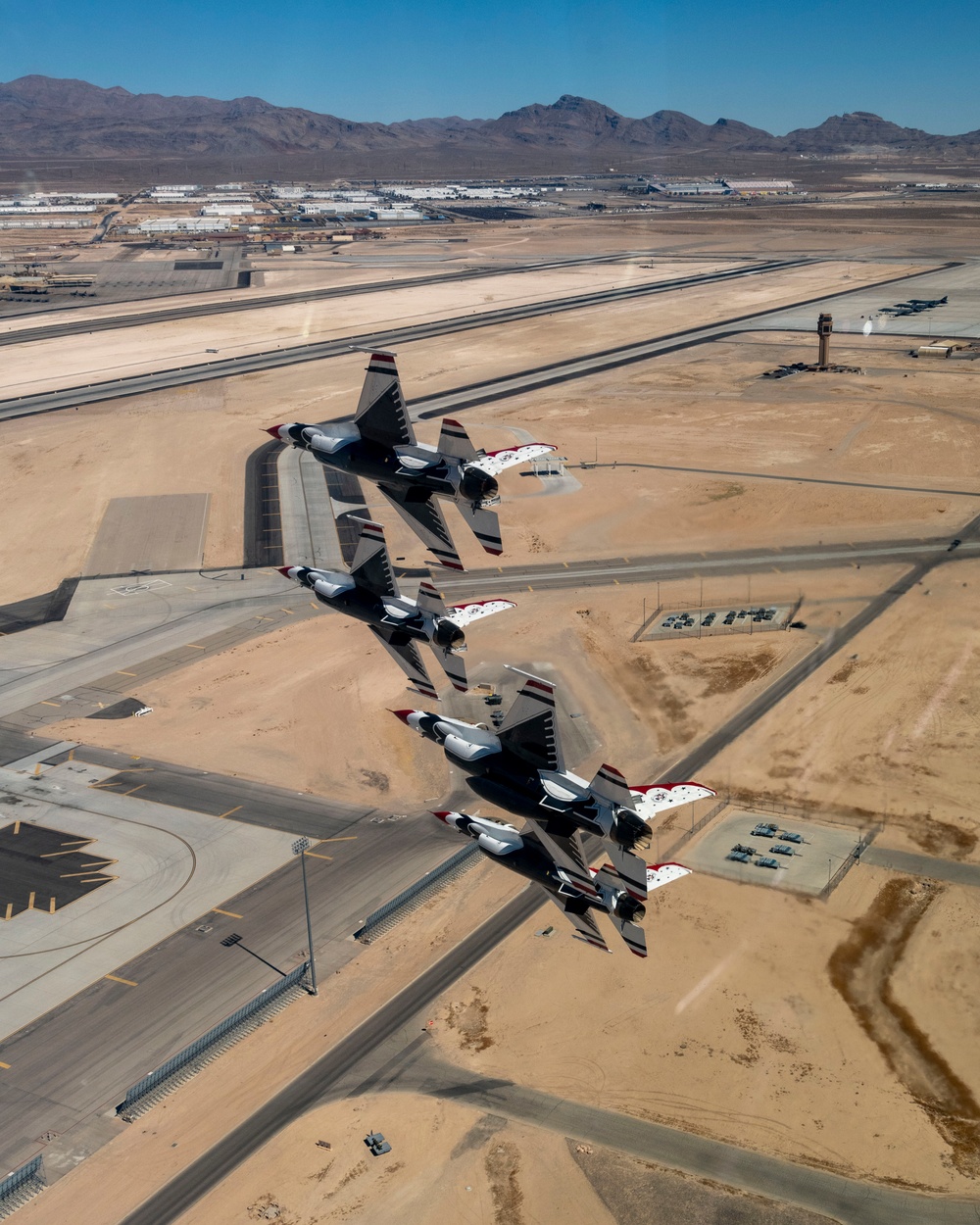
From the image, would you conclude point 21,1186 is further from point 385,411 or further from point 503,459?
point 503,459

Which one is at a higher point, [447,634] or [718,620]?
[447,634]

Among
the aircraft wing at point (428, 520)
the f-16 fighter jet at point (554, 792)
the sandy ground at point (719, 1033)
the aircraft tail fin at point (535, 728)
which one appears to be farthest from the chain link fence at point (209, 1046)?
the aircraft wing at point (428, 520)

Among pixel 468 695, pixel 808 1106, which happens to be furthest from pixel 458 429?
pixel 468 695


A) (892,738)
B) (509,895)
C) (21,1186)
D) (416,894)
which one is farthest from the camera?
(892,738)

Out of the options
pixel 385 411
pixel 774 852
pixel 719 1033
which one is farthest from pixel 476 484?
pixel 774 852

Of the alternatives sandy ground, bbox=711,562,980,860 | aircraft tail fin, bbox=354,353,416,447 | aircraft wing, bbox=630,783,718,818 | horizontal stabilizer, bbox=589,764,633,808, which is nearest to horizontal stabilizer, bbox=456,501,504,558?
aircraft tail fin, bbox=354,353,416,447

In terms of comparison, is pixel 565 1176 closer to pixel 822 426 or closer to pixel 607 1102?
pixel 607 1102
